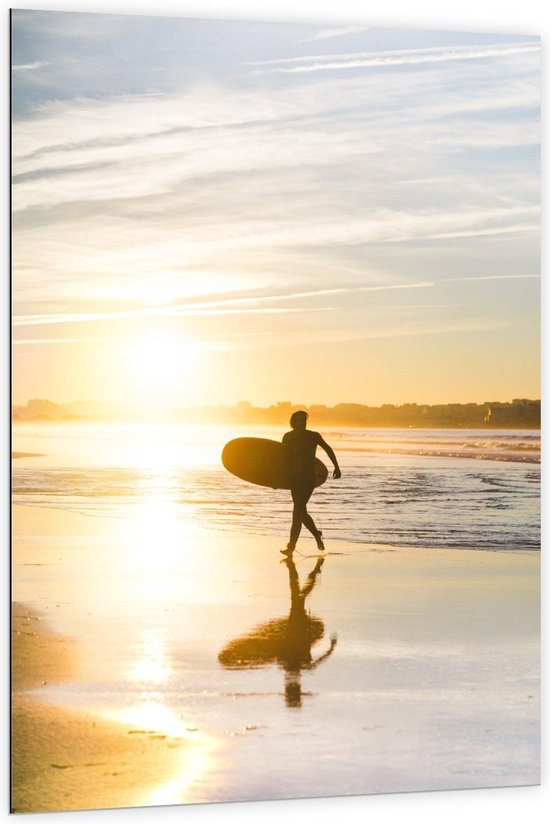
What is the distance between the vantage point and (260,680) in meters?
6.82

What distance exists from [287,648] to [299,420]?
2412 millimetres

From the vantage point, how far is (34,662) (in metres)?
7.00

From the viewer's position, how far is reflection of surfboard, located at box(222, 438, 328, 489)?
9.60m

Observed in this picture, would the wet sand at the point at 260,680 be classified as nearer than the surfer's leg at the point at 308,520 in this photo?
Yes

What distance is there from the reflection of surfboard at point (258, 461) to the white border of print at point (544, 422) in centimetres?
225

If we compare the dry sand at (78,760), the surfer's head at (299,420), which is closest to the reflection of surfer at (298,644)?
the dry sand at (78,760)

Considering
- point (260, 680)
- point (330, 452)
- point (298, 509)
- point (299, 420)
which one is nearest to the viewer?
point (260, 680)

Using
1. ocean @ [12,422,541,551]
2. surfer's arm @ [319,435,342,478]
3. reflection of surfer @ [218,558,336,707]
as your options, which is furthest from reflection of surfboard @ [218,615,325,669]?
ocean @ [12,422,541,551]

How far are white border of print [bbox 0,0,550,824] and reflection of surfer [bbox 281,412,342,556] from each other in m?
1.93

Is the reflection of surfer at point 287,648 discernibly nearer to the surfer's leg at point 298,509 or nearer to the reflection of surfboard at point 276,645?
the reflection of surfboard at point 276,645

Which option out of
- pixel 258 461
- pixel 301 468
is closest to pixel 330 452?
pixel 301 468

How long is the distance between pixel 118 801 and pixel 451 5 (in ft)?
16.7

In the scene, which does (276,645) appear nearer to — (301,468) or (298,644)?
(298,644)

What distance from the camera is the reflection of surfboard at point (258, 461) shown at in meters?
9.60
